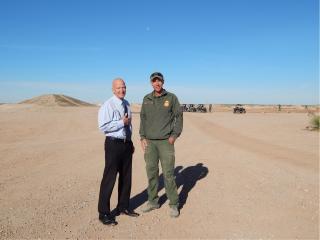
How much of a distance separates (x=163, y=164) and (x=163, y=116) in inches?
29.3

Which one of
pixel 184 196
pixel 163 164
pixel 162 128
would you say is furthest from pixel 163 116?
pixel 184 196

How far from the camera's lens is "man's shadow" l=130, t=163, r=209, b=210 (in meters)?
6.92

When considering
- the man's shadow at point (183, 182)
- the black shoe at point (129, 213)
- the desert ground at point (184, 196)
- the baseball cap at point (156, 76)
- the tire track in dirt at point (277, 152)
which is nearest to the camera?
the desert ground at point (184, 196)

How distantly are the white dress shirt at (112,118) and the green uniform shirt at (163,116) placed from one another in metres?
0.60

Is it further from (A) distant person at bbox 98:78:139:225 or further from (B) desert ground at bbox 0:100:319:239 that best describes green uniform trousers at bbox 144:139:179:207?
(A) distant person at bbox 98:78:139:225

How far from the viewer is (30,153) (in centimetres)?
1195

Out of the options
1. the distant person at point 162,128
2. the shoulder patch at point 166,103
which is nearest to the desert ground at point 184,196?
the distant person at point 162,128

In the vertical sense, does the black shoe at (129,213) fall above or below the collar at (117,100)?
below

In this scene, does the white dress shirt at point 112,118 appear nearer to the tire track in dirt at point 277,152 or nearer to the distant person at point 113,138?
the distant person at point 113,138

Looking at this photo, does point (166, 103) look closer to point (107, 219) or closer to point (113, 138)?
point (113, 138)

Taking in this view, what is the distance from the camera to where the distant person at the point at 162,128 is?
598cm

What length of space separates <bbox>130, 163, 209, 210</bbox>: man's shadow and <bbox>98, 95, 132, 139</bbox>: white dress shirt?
1592 mm

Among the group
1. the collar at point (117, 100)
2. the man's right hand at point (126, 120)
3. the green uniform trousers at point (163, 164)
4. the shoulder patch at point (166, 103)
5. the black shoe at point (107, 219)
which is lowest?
the black shoe at point (107, 219)

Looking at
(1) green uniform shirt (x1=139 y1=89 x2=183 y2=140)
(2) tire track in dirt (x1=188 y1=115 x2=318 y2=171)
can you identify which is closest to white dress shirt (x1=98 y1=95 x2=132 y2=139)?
(1) green uniform shirt (x1=139 y1=89 x2=183 y2=140)
